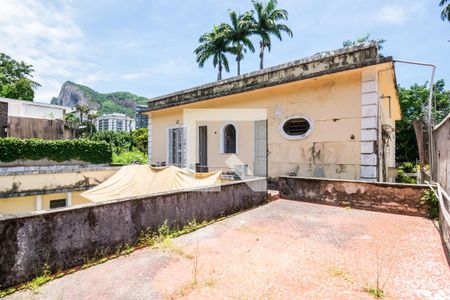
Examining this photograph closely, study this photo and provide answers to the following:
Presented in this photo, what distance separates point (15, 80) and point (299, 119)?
128 feet

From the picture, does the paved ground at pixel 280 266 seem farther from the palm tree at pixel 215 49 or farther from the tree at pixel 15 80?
the tree at pixel 15 80

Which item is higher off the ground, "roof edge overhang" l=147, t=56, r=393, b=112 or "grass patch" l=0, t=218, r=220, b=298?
"roof edge overhang" l=147, t=56, r=393, b=112

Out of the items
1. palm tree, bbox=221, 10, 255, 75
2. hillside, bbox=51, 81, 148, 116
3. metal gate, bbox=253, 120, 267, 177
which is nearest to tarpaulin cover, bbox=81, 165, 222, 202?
metal gate, bbox=253, 120, 267, 177

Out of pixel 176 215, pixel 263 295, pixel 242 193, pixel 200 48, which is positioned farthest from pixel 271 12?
pixel 263 295

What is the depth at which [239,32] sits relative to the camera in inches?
966

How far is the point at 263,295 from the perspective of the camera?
2566mm

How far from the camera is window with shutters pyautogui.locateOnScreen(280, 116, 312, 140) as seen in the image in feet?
26.0

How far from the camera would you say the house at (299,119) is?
6848mm

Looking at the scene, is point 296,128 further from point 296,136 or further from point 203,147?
point 203,147

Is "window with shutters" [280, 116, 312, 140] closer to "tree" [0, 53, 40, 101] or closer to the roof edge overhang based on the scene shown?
the roof edge overhang

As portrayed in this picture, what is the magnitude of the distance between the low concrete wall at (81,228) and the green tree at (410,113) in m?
23.2

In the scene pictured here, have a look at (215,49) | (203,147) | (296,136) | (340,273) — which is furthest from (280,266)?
(215,49)

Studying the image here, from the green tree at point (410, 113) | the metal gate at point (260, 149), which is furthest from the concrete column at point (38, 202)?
the green tree at point (410, 113)

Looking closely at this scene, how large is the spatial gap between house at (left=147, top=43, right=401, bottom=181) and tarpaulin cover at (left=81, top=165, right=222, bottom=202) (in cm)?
282
